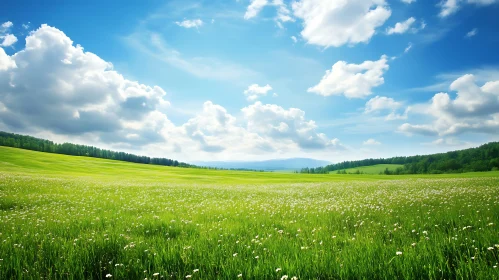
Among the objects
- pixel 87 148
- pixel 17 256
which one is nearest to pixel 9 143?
pixel 87 148

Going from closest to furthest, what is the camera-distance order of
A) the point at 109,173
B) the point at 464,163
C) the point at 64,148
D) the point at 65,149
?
the point at 109,173, the point at 464,163, the point at 65,149, the point at 64,148

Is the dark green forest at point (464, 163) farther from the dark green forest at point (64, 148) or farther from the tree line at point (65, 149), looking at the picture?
the dark green forest at point (64, 148)

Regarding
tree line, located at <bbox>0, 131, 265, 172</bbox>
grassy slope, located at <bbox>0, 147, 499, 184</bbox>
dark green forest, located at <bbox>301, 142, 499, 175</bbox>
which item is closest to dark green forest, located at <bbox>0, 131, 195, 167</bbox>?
tree line, located at <bbox>0, 131, 265, 172</bbox>

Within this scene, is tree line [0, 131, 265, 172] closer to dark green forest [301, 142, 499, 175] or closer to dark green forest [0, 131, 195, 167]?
dark green forest [0, 131, 195, 167]

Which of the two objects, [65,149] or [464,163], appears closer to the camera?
[464,163]

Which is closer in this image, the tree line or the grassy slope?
the grassy slope

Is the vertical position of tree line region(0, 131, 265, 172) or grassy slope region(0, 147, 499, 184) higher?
tree line region(0, 131, 265, 172)

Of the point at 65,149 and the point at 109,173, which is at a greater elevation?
the point at 65,149

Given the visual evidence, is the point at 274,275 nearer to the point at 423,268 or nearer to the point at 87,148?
the point at 423,268

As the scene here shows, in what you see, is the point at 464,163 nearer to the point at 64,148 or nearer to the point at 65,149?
the point at 65,149

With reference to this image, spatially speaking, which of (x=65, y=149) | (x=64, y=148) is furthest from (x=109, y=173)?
(x=64, y=148)

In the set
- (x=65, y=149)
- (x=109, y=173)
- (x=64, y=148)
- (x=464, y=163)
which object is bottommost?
(x=109, y=173)

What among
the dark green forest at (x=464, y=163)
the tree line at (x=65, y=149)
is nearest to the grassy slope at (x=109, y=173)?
the dark green forest at (x=464, y=163)

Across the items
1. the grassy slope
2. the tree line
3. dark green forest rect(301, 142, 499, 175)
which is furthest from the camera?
the tree line
